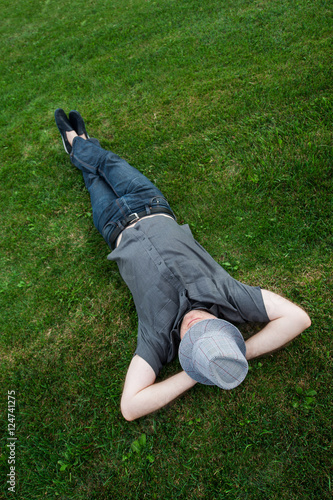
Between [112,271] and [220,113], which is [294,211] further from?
[112,271]

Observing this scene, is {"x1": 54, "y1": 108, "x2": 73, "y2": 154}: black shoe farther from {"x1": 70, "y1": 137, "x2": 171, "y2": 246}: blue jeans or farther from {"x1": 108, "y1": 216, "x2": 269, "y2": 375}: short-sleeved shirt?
{"x1": 108, "y1": 216, "x2": 269, "y2": 375}: short-sleeved shirt

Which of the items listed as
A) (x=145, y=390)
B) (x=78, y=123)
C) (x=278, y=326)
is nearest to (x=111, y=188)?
(x=78, y=123)

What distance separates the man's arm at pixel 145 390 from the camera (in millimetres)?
2643

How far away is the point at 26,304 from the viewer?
3797 millimetres

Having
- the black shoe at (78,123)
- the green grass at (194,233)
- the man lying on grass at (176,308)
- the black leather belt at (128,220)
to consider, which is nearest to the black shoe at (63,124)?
the black shoe at (78,123)

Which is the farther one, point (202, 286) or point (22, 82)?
point (22, 82)

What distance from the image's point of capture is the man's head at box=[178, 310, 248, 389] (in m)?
1.97

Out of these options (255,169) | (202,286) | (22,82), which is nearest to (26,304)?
(202,286)

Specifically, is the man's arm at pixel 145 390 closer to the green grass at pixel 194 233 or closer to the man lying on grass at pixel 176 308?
the man lying on grass at pixel 176 308

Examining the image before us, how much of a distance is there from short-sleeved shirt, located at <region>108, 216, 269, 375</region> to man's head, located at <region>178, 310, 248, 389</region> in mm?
377

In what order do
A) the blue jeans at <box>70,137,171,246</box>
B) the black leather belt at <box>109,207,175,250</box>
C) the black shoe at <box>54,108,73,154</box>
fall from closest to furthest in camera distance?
the black leather belt at <box>109,207,175,250</box> → the blue jeans at <box>70,137,171,246</box> → the black shoe at <box>54,108,73,154</box>

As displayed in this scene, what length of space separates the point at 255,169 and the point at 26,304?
362 cm

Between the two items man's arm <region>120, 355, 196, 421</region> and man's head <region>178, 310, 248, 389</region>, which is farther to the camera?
man's arm <region>120, 355, 196, 421</region>

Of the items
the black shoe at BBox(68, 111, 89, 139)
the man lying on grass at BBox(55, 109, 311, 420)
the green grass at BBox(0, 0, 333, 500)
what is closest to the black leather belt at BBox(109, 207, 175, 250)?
the man lying on grass at BBox(55, 109, 311, 420)
